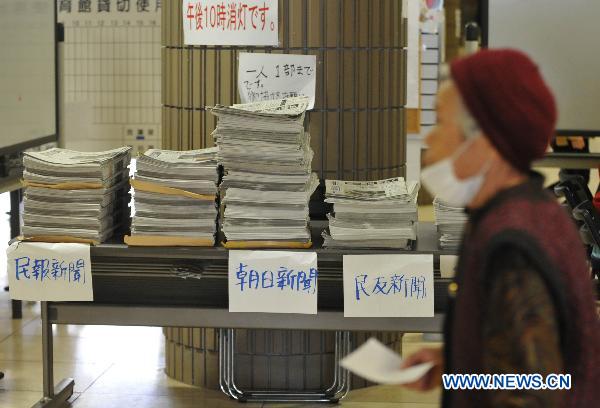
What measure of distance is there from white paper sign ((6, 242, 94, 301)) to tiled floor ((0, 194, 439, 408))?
78 cm

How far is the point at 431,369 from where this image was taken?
69.0 inches

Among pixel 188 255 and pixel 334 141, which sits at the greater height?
pixel 334 141

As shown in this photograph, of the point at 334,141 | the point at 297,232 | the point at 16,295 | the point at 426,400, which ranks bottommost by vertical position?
the point at 426,400

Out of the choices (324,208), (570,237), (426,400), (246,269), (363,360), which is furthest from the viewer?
(426,400)

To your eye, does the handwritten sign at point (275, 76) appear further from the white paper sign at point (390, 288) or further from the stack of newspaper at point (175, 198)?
the white paper sign at point (390, 288)

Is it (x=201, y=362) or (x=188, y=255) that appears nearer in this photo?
(x=188, y=255)

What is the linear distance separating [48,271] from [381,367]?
1982mm

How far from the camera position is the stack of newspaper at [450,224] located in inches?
135

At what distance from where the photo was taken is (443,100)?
1594mm

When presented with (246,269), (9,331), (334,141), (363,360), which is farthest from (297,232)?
(9,331)

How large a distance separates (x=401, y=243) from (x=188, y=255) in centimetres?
69

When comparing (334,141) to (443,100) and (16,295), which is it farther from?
(443,100)

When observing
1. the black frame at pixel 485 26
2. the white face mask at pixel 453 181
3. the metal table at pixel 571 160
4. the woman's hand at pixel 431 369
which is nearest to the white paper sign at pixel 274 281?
the woman's hand at pixel 431 369

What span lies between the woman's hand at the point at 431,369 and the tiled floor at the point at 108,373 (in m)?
2.30
